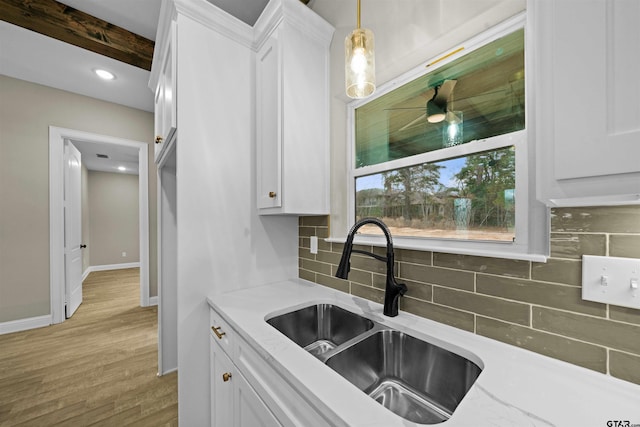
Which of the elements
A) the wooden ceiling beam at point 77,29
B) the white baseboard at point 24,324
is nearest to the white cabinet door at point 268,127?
the wooden ceiling beam at point 77,29

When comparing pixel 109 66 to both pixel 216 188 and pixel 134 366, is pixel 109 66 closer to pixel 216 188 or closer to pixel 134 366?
pixel 216 188

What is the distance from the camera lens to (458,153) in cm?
106

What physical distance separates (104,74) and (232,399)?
342 cm

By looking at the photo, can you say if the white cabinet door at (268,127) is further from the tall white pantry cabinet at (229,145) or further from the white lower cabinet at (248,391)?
the white lower cabinet at (248,391)

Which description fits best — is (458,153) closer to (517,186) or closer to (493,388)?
(517,186)

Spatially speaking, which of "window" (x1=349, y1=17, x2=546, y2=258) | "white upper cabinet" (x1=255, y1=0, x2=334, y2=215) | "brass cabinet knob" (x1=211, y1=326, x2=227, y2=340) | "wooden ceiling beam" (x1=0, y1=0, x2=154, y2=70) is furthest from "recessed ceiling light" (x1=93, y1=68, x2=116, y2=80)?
"brass cabinet knob" (x1=211, y1=326, x2=227, y2=340)

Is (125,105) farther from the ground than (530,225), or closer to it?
farther from the ground

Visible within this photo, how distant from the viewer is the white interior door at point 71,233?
303cm

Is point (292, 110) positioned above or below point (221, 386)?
above

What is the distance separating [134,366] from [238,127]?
2186mm

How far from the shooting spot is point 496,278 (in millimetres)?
860

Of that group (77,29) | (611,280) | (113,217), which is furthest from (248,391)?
(113,217)

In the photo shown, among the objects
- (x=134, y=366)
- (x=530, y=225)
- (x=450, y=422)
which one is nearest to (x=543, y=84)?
(x=530, y=225)

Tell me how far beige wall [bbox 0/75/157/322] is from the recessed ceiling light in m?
0.69
